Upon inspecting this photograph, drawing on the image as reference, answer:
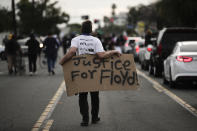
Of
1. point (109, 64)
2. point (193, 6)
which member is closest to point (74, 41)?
point (109, 64)

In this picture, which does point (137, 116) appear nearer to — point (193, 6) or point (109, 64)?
point (109, 64)

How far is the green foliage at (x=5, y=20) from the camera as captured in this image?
68825 mm

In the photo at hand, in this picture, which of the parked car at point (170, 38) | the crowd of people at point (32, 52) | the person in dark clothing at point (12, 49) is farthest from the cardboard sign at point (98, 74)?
the person in dark clothing at point (12, 49)

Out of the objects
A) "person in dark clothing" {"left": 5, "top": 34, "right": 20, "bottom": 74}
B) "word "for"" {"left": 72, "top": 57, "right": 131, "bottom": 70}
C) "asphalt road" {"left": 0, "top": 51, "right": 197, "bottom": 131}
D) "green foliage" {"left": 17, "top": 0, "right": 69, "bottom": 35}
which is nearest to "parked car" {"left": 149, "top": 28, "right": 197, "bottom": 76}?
"asphalt road" {"left": 0, "top": 51, "right": 197, "bottom": 131}

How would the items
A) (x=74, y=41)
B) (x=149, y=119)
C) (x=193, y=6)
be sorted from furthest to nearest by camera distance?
(x=193, y=6), (x=149, y=119), (x=74, y=41)

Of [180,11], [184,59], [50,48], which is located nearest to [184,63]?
[184,59]

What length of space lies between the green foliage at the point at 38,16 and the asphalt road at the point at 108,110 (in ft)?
180

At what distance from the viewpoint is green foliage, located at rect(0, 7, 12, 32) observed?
6882 centimetres

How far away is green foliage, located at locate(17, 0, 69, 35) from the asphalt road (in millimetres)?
54945

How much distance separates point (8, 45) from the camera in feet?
80.5

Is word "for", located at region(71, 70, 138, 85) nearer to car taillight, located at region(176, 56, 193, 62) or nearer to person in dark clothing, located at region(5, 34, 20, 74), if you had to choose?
car taillight, located at region(176, 56, 193, 62)

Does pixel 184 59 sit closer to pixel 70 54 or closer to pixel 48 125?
pixel 70 54

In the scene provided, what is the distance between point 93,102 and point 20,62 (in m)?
15.3

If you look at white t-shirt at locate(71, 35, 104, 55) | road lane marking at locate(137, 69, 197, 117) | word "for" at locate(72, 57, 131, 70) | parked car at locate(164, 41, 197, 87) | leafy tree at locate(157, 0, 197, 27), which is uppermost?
leafy tree at locate(157, 0, 197, 27)
